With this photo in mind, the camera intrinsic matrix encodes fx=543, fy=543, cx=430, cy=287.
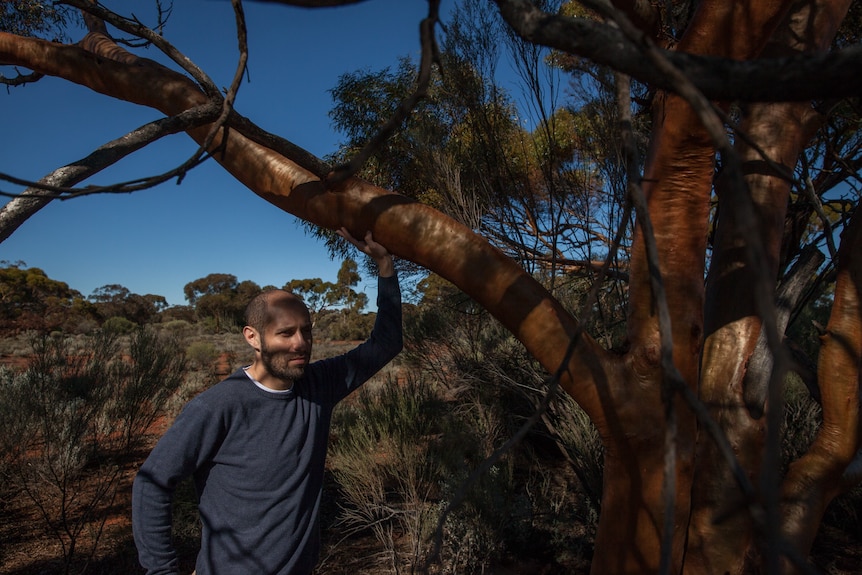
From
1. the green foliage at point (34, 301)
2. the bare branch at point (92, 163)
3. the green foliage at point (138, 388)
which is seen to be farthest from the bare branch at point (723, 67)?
the green foliage at point (34, 301)

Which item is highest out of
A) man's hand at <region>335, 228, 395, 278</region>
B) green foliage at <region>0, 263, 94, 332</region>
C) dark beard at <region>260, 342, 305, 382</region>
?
green foliage at <region>0, 263, 94, 332</region>

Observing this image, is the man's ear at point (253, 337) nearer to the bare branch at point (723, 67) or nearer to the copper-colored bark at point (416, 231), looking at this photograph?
the copper-colored bark at point (416, 231)

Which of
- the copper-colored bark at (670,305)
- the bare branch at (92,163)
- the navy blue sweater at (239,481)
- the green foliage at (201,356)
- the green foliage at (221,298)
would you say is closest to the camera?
the bare branch at (92,163)

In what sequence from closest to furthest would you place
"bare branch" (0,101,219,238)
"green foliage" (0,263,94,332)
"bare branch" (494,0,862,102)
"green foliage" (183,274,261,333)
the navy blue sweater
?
"bare branch" (494,0,862,102) < "bare branch" (0,101,219,238) < the navy blue sweater < "green foliage" (0,263,94,332) < "green foliage" (183,274,261,333)

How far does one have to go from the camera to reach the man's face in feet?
7.11

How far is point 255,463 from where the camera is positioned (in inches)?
80.9

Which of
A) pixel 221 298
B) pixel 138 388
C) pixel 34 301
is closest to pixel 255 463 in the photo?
pixel 138 388

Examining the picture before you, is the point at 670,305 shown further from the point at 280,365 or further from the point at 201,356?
the point at 201,356

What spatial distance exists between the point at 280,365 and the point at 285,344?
3.4 inches

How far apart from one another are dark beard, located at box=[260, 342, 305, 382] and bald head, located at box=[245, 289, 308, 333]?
0.40ft

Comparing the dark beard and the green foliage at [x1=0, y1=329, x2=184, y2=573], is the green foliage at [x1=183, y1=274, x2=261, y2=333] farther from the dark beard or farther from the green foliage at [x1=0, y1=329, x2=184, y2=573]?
the dark beard

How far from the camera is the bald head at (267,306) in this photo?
88.6 inches

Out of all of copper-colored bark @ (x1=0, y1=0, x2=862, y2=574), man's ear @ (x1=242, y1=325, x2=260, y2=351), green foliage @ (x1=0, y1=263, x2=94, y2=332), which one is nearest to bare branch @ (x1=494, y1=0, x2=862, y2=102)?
copper-colored bark @ (x1=0, y1=0, x2=862, y2=574)

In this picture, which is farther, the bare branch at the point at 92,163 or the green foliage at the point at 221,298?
the green foliage at the point at 221,298
